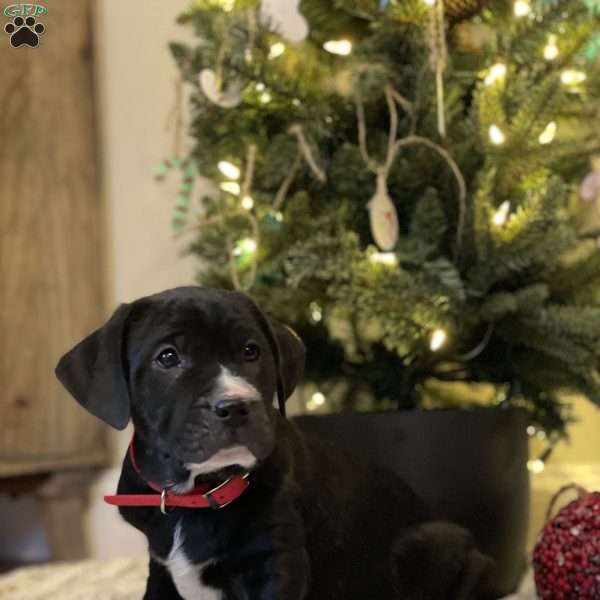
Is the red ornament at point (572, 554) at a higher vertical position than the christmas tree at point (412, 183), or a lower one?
lower

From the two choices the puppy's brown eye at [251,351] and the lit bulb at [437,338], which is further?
the lit bulb at [437,338]

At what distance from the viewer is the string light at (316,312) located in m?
1.95

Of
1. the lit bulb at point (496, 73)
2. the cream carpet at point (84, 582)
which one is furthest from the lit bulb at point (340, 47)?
the cream carpet at point (84, 582)

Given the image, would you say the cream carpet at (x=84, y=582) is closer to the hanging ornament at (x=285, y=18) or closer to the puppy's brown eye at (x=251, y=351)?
the puppy's brown eye at (x=251, y=351)

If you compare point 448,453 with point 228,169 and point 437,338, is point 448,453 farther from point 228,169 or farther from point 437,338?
point 228,169

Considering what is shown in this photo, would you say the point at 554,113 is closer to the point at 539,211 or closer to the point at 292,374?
the point at 539,211

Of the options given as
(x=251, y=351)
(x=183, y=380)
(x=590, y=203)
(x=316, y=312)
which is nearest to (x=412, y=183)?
(x=316, y=312)

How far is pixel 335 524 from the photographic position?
1346mm

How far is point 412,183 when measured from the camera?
1.82 m

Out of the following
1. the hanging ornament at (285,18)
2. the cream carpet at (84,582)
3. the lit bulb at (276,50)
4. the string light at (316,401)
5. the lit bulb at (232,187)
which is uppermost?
the hanging ornament at (285,18)

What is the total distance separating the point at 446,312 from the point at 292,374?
49 centimetres

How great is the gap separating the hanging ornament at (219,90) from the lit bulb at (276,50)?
95 mm

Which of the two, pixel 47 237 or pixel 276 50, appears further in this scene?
pixel 47 237

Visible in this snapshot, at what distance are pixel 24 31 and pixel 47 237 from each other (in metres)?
0.51
